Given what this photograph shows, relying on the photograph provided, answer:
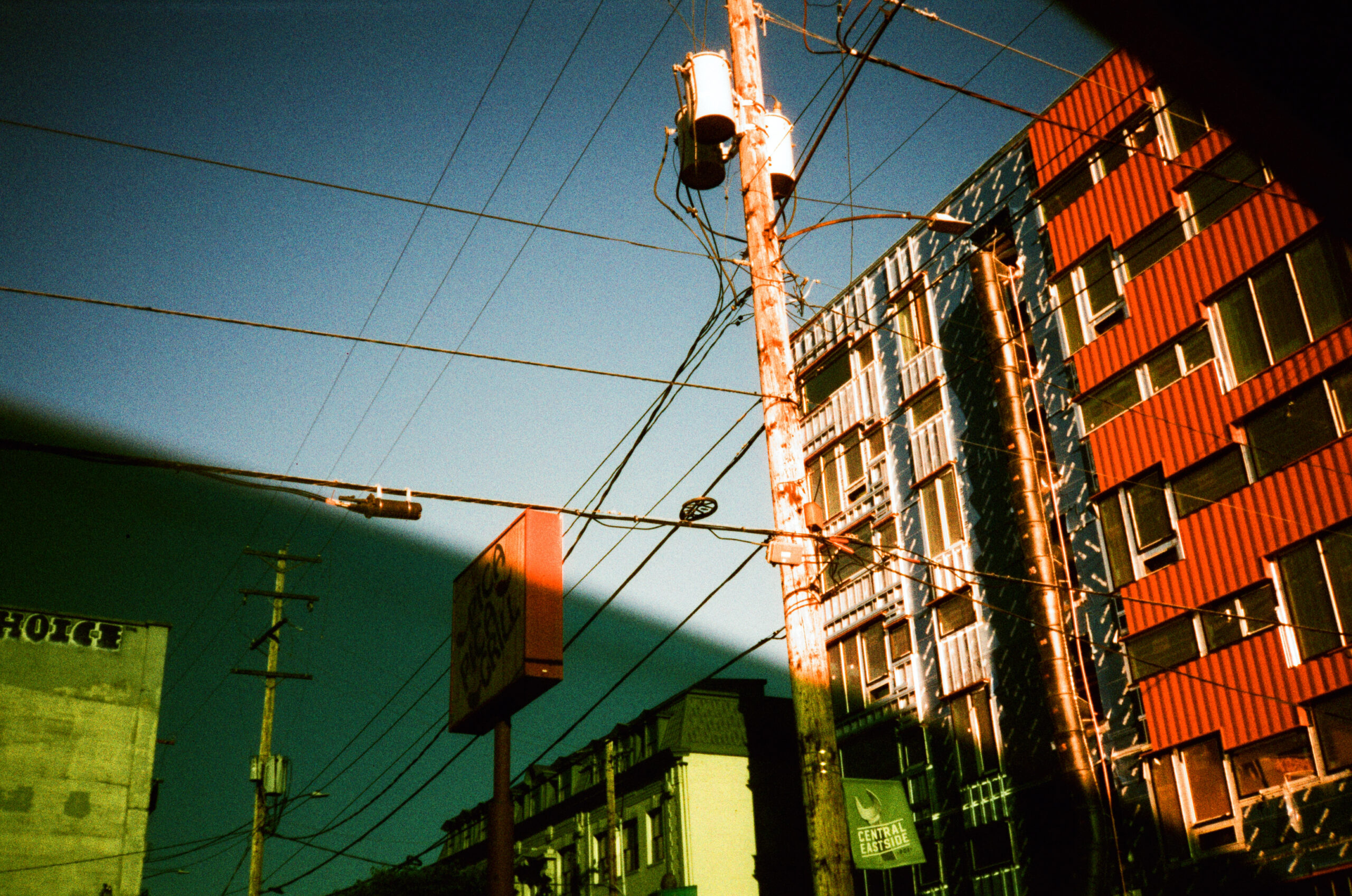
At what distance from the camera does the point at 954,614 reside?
1108 inches

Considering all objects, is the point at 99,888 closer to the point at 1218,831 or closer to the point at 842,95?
the point at 1218,831

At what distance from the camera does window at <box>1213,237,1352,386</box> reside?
21.2 metres

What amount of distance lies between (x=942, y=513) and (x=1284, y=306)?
393 inches

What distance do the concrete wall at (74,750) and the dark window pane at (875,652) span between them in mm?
31678

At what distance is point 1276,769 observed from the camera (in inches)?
794

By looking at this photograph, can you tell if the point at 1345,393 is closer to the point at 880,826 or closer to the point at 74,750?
the point at 880,826

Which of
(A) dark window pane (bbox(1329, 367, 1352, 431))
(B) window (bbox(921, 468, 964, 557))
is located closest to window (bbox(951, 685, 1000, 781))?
(B) window (bbox(921, 468, 964, 557))

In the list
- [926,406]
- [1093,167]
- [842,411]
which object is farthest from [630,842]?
[1093,167]

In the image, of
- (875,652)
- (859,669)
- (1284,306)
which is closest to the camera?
(1284,306)

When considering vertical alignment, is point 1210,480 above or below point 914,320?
below

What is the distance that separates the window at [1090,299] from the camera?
2597 centimetres

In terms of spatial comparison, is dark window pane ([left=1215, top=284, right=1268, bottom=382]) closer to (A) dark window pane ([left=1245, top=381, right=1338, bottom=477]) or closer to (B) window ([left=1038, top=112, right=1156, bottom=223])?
(A) dark window pane ([left=1245, top=381, right=1338, bottom=477])

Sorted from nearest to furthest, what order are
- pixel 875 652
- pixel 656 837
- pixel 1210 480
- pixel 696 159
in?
pixel 696 159, pixel 1210 480, pixel 875 652, pixel 656 837

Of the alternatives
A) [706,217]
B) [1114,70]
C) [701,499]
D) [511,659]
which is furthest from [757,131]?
[1114,70]
